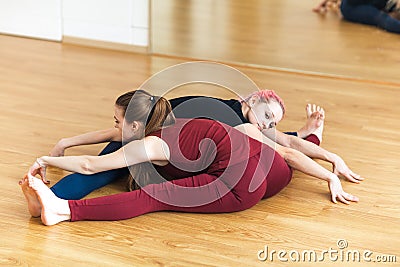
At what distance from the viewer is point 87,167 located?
2.24 m

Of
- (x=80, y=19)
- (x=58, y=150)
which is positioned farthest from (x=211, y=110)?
(x=80, y=19)

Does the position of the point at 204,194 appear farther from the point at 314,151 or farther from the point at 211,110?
the point at 314,151

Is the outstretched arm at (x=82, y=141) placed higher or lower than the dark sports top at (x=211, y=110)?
lower

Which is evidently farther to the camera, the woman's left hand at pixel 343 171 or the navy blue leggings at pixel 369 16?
the navy blue leggings at pixel 369 16

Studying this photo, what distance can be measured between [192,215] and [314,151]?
1.89ft

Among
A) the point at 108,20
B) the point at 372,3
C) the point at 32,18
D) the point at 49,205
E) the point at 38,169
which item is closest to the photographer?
the point at 49,205

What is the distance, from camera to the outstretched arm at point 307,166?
7.71 ft

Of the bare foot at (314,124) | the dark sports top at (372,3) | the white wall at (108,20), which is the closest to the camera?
the bare foot at (314,124)

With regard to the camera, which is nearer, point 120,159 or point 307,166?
point 120,159

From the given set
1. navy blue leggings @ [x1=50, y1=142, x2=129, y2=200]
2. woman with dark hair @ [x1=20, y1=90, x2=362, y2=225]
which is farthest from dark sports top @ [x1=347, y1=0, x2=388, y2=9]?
navy blue leggings @ [x1=50, y1=142, x2=129, y2=200]

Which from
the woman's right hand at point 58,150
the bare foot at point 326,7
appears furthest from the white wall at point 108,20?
the woman's right hand at point 58,150

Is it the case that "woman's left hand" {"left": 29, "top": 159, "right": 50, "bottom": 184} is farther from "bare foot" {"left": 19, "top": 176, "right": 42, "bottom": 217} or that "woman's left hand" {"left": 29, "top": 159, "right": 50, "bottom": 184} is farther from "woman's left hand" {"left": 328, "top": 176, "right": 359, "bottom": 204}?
"woman's left hand" {"left": 328, "top": 176, "right": 359, "bottom": 204}

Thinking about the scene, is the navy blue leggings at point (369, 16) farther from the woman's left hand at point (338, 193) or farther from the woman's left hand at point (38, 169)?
the woman's left hand at point (38, 169)

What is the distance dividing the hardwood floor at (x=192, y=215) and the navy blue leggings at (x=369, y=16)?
33cm
